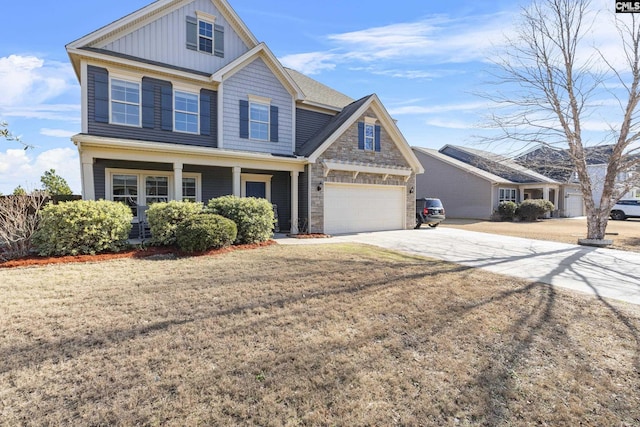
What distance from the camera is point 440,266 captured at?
7.54 meters

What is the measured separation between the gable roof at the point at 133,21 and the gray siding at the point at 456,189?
2101 centimetres

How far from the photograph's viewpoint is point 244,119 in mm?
12789

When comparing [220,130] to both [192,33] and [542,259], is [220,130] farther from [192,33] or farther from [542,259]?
[542,259]

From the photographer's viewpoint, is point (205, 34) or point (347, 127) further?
point (347, 127)

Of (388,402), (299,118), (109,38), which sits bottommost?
(388,402)

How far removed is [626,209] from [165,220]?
3316 cm

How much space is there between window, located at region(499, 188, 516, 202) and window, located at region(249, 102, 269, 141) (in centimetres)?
2141

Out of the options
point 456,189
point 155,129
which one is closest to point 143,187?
point 155,129

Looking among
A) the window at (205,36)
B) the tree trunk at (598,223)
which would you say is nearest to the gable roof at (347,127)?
the window at (205,36)

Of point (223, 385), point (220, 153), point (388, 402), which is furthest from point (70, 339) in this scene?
point (220, 153)

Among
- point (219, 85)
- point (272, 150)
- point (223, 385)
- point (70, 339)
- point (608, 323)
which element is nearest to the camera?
point (223, 385)

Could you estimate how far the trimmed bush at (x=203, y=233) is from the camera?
8211 millimetres

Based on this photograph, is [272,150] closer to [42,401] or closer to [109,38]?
[109,38]

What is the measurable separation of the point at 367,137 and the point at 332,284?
33.7ft
